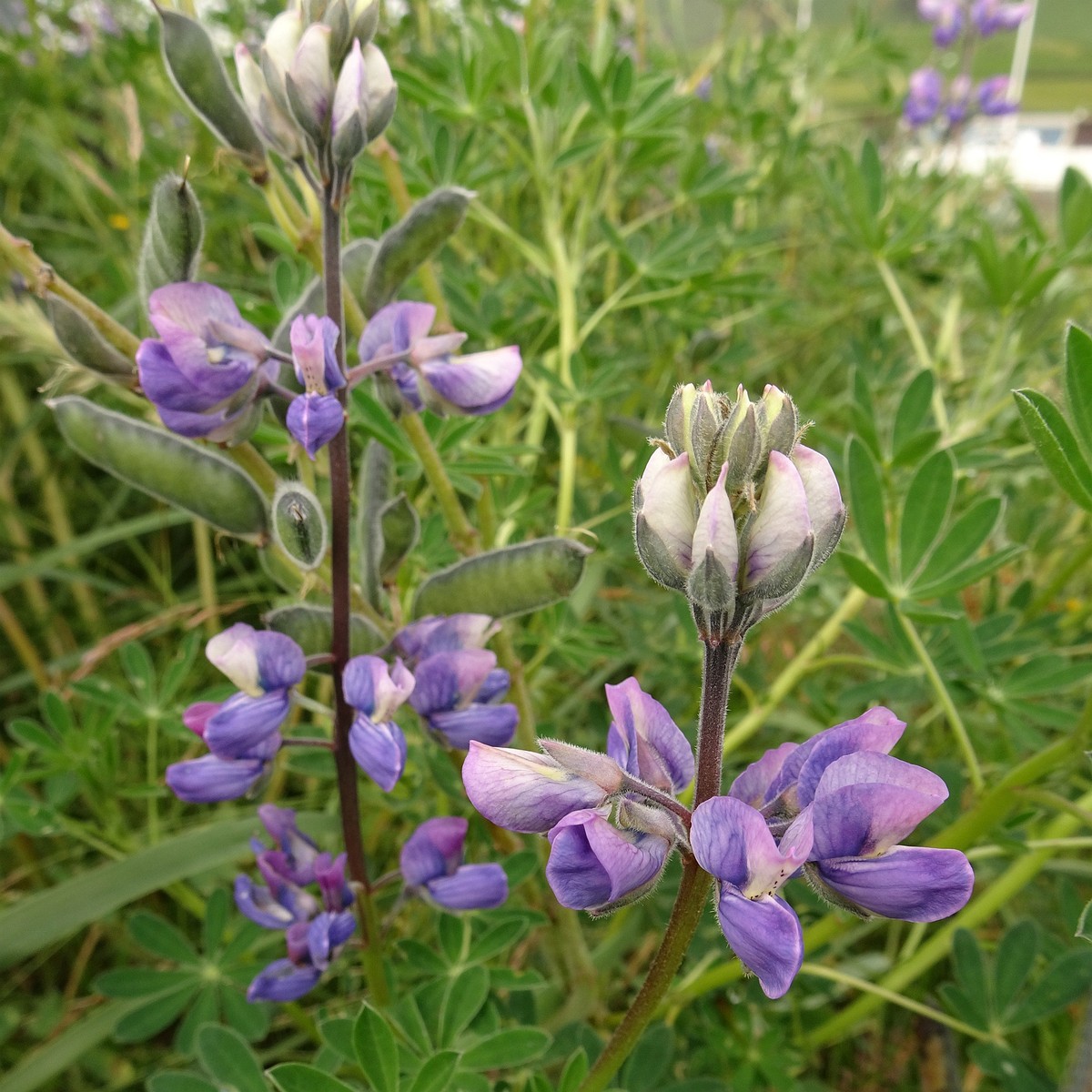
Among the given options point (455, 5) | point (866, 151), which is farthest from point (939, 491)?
point (455, 5)

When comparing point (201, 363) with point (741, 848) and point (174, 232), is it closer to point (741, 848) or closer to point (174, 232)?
point (174, 232)

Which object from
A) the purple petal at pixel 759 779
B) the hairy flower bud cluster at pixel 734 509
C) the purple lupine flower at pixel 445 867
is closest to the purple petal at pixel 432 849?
the purple lupine flower at pixel 445 867

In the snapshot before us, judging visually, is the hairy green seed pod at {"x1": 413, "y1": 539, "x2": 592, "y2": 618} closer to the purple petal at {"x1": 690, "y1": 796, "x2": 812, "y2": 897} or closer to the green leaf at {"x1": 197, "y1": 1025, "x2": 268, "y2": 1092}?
the purple petal at {"x1": 690, "y1": 796, "x2": 812, "y2": 897}

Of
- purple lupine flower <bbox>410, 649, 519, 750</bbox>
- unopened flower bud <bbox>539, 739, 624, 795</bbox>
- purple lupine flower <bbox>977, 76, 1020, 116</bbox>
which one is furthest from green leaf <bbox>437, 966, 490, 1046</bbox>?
purple lupine flower <bbox>977, 76, 1020, 116</bbox>

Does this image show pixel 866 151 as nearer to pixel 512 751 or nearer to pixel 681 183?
pixel 681 183

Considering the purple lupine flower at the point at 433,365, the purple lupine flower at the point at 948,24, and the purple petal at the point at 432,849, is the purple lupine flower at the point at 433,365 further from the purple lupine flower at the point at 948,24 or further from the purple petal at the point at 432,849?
the purple lupine flower at the point at 948,24
